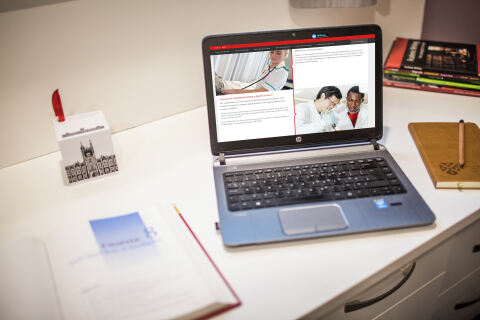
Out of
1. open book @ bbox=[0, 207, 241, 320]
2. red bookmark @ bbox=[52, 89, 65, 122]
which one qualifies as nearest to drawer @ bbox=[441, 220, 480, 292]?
open book @ bbox=[0, 207, 241, 320]

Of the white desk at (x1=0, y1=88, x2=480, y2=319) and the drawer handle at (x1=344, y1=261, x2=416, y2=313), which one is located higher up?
the white desk at (x1=0, y1=88, x2=480, y2=319)

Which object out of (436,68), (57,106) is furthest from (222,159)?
(436,68)

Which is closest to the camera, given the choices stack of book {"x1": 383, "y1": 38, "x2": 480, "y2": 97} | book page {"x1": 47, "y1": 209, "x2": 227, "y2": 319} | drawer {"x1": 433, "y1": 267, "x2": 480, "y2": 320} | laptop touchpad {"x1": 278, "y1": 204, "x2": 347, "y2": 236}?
book page {"x1": 47, "y1": 209, "x2": 227, "y2": 319}

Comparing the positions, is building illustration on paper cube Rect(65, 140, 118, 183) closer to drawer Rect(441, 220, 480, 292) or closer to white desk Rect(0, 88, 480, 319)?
white desk Rect(0, 88, 480, 319)

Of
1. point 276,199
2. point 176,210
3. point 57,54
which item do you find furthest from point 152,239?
point 57,54

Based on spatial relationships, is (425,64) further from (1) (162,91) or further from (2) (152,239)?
(2) (152,239)

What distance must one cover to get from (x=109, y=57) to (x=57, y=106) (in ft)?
0.58

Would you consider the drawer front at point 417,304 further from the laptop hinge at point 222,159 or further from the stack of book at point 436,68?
the stack of book at point 436,68

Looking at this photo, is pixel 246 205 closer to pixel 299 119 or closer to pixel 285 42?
pixel 299 119

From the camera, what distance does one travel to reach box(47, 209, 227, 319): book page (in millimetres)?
625

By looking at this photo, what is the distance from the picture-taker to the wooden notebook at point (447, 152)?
86cm

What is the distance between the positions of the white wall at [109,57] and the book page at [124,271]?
0.35m

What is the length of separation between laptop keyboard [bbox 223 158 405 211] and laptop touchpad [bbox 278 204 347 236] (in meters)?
0.02

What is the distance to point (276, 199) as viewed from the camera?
0.82 metres
